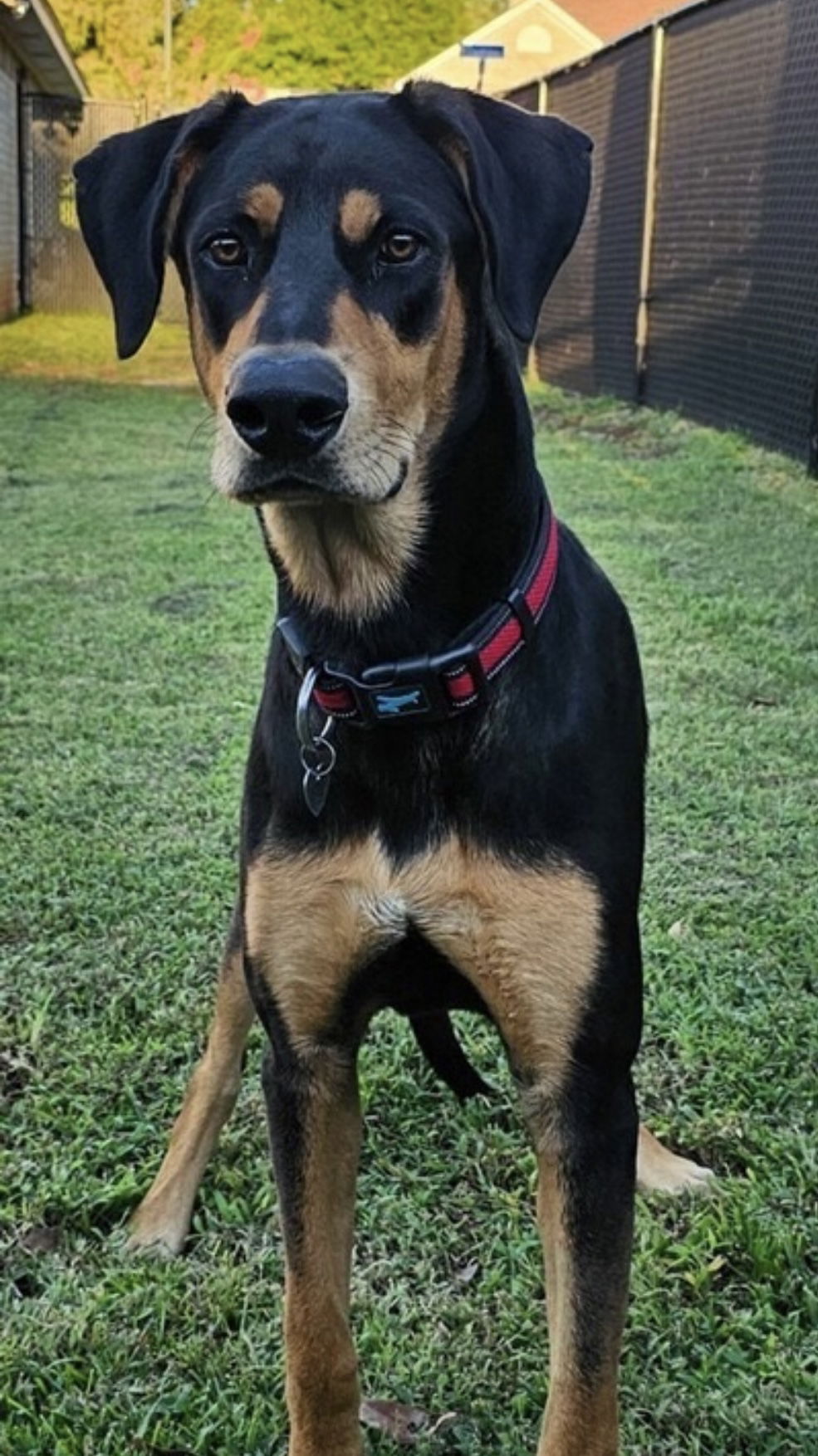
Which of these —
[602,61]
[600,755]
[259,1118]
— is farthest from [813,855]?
[602,61]

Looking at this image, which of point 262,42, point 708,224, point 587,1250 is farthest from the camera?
point 262,42

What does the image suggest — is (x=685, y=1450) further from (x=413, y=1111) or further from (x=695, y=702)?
(x=695, y=702)

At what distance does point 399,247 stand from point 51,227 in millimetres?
22463

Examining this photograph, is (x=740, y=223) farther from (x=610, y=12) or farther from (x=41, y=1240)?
(x=610, y=12)

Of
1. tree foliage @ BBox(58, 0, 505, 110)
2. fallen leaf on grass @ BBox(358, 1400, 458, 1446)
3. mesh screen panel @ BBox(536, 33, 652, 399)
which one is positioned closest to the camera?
fallen leaf on grass @ BBox(358, 1400, 458, 1446)

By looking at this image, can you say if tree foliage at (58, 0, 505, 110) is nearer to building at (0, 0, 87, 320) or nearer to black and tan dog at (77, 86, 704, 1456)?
building at (0, 0, 87, 320)

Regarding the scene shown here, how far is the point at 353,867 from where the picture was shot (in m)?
2.27

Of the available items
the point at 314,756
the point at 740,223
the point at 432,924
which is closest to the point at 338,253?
the point at 314,756

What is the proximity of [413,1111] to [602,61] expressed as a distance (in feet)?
39.7

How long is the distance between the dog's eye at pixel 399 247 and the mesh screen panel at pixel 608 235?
10.2 meters

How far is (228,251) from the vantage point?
2.27m

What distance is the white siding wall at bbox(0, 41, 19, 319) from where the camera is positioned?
2062cm

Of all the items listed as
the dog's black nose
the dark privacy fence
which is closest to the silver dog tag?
the dog's black nose

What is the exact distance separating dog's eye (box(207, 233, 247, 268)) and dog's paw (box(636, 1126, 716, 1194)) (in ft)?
5.32
